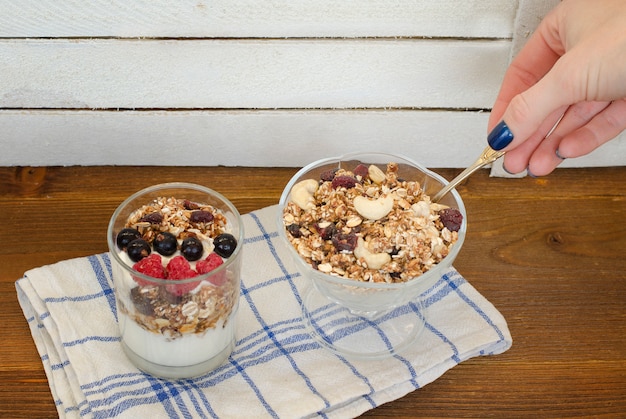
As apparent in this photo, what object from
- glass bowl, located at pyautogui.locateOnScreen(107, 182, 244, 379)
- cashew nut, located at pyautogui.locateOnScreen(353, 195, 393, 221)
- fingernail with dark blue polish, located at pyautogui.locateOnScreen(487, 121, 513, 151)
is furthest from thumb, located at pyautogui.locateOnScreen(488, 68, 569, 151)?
glass bowl, located at pyautogui.locateOnScreen(107, 182, 244, 379)

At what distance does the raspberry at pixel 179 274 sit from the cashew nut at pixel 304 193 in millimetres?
170

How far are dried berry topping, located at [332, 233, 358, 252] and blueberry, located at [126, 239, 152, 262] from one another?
196 millimetres

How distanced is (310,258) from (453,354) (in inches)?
7.8

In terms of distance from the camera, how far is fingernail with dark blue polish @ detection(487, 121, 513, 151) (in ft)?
2.68

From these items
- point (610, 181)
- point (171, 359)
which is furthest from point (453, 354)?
point (610, 181)

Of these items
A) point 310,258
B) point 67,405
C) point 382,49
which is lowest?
point 67,405

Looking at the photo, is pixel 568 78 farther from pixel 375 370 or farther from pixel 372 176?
pixel 375 370

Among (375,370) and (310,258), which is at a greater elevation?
(310,258)

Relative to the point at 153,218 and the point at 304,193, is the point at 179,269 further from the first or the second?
the point at 304,193

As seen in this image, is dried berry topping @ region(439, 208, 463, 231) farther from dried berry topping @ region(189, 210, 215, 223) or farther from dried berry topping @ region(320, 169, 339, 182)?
dried berry topping @ region(189, 210, 215, 223)

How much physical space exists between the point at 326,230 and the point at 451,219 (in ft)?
0.45

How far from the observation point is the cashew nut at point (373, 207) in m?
0.84

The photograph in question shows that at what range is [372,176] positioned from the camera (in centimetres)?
91

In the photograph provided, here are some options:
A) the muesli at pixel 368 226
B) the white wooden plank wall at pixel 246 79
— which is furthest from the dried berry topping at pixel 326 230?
the white wooden plank wall at pixel 246 79
